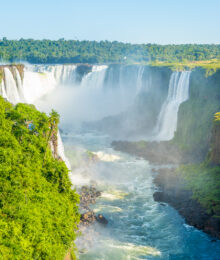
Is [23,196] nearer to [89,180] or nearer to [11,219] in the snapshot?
[11,219]

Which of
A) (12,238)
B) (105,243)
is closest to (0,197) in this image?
(12,238)

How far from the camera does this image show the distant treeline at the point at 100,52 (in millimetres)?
122000

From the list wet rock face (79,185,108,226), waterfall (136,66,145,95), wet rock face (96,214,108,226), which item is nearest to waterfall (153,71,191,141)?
waterfall (136,66,145,95)

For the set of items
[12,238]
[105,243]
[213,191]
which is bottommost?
[105,243]

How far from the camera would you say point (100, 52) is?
145500mm

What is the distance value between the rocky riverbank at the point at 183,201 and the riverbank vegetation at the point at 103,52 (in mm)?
72324

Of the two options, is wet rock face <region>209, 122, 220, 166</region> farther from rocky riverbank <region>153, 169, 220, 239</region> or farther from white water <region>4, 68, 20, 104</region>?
white water <region>4, 68, 20, 104</region>

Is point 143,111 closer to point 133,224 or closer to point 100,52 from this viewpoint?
point 133,224

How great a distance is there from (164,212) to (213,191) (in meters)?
5.71

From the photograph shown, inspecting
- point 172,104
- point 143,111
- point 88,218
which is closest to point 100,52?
point 143,111

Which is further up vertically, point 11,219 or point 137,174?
point 11,219

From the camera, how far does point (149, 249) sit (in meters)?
27.1

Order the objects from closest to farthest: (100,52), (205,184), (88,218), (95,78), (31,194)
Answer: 1. (31,194)
2. (88,218)
3. (205,184)
4. (95,78)
5. (100,52)

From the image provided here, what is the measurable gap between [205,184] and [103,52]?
116862 mm
